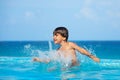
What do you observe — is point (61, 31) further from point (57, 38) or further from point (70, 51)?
point (70, 51)

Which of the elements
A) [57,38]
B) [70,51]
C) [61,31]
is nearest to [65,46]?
[70,51]

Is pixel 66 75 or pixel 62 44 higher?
pixel 62 44

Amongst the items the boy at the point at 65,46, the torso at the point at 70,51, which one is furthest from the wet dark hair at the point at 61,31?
the torso at the point at 70,51

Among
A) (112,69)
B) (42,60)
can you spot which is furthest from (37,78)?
(112,69)

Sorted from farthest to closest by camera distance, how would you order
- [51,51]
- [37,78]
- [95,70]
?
[95,70]
[51,51]
[37,78]

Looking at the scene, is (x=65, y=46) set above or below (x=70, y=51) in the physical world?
above

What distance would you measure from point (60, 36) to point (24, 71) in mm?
2048

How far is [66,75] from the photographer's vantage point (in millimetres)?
7551

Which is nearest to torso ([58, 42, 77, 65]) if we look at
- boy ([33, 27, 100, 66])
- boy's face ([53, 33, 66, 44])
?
boy ([33, 27, 100, 66])

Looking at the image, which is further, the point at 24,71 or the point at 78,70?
the point at 24,71

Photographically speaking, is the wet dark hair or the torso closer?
the wet dark hair

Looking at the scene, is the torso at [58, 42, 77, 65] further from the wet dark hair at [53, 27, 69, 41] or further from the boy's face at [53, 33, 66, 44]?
the wet dark hair at [53, 27, 69, 41]

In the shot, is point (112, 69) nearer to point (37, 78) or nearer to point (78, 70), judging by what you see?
point (78, 70)

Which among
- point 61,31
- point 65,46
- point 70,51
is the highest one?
point 61,31
